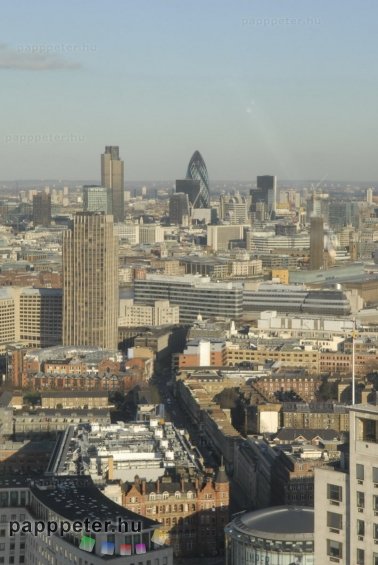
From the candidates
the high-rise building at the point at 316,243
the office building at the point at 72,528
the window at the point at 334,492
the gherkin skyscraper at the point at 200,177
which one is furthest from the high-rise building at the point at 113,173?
the window at the point at 334,492

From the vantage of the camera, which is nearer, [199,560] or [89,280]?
[199,560]

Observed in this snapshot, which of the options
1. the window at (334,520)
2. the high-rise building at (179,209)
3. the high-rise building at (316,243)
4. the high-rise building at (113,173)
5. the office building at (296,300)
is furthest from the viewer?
the high-rise building at (179,209)

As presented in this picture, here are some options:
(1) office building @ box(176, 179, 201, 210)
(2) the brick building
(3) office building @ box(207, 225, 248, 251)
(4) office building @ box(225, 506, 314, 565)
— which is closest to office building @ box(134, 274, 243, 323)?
(1) office building @ box(176, 179, 201, 210)

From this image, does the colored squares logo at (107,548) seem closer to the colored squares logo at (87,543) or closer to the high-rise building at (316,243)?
the colored squares logo at (87,543)

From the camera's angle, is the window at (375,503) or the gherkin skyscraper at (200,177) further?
the gherkin skyscraper at (200,177)

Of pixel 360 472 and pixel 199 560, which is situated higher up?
pixel 360 472

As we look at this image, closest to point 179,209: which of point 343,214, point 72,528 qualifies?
point 343,214

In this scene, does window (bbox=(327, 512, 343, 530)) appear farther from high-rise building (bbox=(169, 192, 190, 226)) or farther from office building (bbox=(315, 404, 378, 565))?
high-rise building (bbox=(169, 192, 190, 226))

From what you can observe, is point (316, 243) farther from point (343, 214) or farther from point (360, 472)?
point (360, 472)
